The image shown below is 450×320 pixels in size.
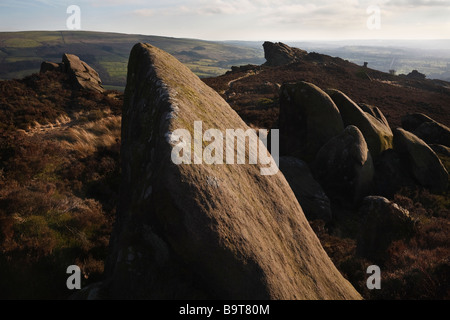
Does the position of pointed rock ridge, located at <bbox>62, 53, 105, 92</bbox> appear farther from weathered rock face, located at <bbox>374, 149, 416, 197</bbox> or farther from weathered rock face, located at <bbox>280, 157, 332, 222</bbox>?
weathered rock face, located at <bbox>374, 149, 416, 197</bbox>

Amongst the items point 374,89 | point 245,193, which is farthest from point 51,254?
point 374,89

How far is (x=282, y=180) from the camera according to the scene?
855cm

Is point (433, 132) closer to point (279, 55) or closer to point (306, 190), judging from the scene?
point (306, 190)

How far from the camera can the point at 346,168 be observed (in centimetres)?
1477

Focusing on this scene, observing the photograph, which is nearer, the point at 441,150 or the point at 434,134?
the point at 441,150

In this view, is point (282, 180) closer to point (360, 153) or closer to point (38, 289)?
point (38, 289)

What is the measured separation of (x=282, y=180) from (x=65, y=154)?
36.3 feet

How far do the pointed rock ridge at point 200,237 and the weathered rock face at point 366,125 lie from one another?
495 inches

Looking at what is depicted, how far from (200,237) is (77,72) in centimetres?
2869

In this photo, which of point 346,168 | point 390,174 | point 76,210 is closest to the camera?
point 76,210
